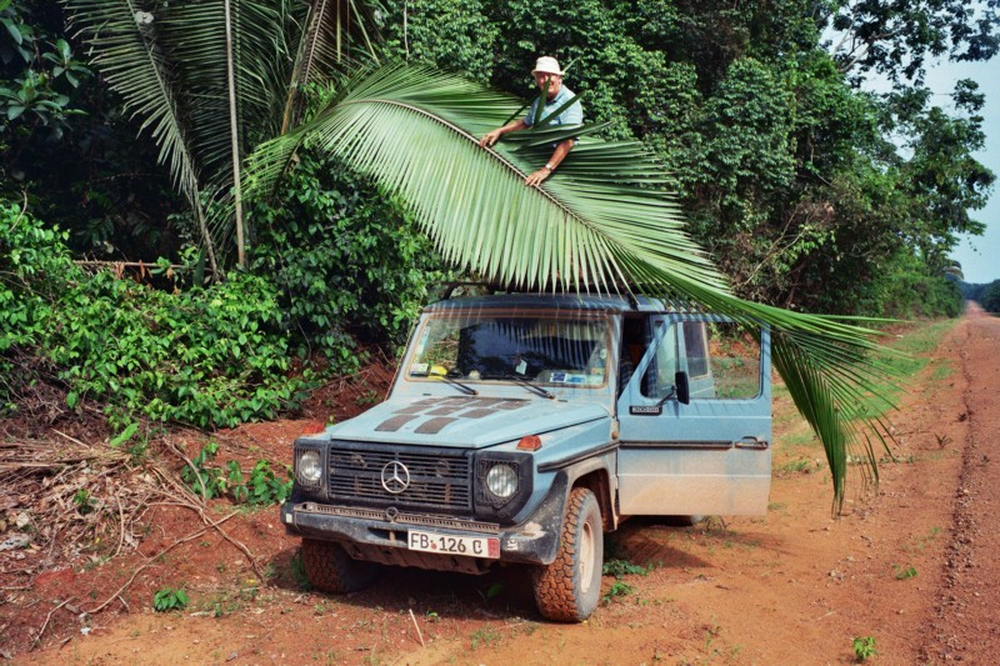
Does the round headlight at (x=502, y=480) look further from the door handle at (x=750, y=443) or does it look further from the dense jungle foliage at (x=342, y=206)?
the dense jungle foliage at (x=342, y=206)

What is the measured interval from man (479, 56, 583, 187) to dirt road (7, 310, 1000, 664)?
2.50m

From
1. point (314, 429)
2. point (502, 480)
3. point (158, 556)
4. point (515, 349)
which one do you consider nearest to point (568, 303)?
point (515, 349)

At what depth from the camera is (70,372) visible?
7219 millimetres

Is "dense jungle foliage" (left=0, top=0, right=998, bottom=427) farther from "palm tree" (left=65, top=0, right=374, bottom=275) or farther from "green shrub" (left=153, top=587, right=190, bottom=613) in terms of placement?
"green shrub" (left=153, top=587, right=190, bottom=613)

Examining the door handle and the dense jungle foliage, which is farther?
the dense jungle foliage

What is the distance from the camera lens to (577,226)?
5328 mm

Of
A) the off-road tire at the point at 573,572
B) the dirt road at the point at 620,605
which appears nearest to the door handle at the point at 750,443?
the dirt road at the point at 620,605

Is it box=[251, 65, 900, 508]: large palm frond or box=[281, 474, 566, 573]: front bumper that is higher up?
box=[251, 65, 900, 508]: large palm frond

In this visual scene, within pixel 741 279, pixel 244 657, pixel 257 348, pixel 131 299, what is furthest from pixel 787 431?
pixel 244 657

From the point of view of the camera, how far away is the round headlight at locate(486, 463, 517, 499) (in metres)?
4.36

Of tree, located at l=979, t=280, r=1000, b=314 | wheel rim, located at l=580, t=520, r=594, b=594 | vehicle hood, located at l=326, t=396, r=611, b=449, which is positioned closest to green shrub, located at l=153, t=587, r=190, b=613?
vehicle hood, located at l=326, t=396, r=611, b=449

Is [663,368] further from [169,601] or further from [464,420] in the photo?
[169,601]

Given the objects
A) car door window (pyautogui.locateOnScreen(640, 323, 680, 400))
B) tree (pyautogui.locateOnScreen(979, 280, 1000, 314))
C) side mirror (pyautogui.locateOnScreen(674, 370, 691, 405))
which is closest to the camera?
side mirror (pyautogui.locateOnScreen(674, 370, 691, 405))

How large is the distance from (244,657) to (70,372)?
3875mm
